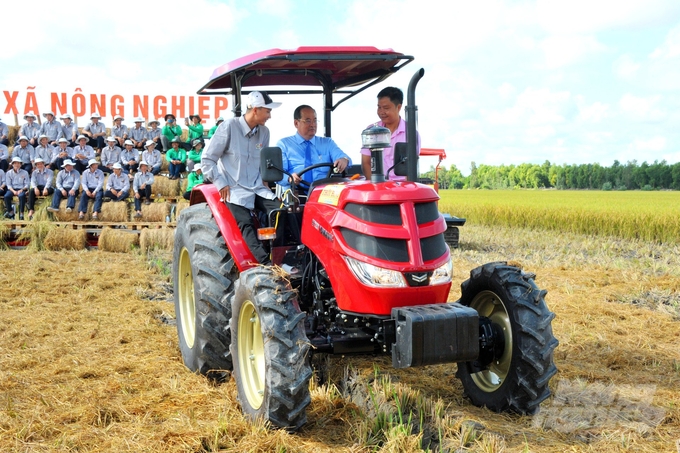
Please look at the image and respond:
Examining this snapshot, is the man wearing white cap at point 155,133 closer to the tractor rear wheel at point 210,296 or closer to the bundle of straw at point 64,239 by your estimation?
the bundle of straw at point 64,239

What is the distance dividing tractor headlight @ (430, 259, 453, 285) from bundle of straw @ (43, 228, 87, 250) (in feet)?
34.1

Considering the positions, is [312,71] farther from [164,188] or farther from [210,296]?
[164,188]

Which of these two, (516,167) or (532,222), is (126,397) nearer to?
(532,222)

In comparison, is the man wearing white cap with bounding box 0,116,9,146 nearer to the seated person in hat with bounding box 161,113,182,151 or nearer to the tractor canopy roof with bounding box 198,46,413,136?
the seated person in hat with bounding box 161,113,182,151

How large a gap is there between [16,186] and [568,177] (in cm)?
7095

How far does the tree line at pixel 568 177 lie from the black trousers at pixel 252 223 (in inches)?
2133

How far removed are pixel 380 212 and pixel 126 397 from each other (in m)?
2.18

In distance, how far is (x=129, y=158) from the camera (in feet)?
56.1

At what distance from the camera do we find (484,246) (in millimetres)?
14234

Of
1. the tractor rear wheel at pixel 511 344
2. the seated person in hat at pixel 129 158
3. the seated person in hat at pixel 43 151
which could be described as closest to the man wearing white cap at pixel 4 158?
the seated person in hat at pixel 43 151

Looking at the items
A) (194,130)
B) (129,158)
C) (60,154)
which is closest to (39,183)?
(60,154)

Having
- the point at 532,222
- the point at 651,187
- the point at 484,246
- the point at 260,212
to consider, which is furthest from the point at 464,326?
the point at 651,187

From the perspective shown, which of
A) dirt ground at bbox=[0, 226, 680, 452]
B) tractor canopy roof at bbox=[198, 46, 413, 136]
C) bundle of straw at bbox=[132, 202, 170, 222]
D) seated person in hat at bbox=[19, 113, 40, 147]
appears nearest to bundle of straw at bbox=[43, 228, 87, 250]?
bundle of straw at bbox=[132, 202, 170, 222]

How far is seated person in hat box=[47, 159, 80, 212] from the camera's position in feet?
46.3
